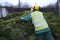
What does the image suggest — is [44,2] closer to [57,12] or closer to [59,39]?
[57,12]

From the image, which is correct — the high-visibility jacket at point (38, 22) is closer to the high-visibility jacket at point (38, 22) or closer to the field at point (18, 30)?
the high-visibility jacket at point (38, 22)

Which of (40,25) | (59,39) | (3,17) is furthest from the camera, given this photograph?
(3,17)

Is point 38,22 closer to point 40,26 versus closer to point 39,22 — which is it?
point 39,22

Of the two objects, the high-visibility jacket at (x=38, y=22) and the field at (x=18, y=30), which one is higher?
the high-visibility jacket at (x=38, y=22)

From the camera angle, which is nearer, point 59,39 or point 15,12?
point 59,39

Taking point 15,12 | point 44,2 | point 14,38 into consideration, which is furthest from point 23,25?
point 44,2

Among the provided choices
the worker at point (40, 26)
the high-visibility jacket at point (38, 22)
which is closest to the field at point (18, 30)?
the worker at point (40, 26)

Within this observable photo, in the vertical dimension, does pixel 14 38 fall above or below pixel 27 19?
below

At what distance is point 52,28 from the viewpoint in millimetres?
7953

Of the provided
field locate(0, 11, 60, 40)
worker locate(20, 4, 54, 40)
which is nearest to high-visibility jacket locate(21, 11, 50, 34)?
worker locate(20, 4, 54, 40)

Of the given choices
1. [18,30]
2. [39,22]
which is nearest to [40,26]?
[39,22]

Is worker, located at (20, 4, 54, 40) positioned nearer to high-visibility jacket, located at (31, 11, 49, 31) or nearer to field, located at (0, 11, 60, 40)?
high-visibility jacket, located at (31, 11, 49, 31)

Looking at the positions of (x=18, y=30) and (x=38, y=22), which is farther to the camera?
(x=18, y=30)

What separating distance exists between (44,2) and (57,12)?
0.67 metres
